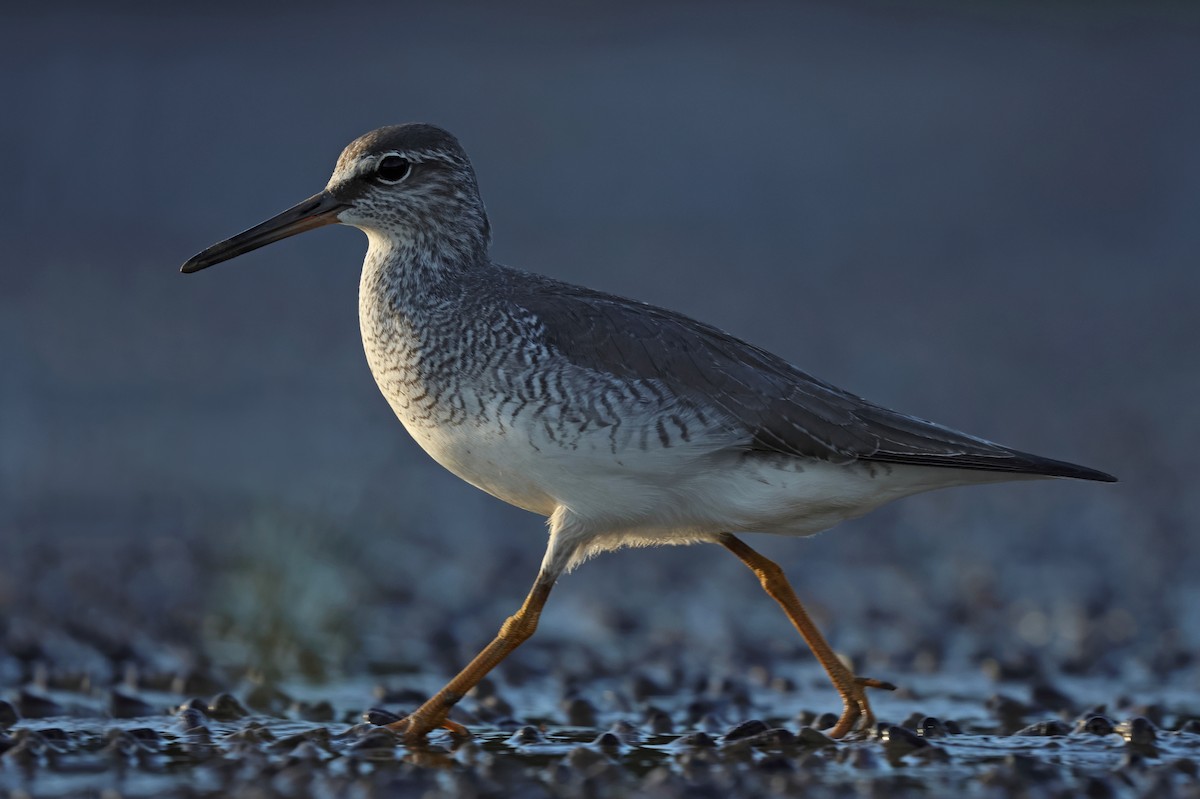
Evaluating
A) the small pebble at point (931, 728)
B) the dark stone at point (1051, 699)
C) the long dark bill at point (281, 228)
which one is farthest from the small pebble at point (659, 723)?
the long dark bill at point (281, 228)

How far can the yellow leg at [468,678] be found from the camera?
6949 mm

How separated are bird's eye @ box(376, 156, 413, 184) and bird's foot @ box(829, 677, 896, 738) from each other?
128 inches

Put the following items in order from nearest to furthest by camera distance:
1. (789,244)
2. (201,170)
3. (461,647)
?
(461,647), (201,170), (789,244)

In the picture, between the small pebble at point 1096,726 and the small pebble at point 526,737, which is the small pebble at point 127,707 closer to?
the small pebble at point 526,737

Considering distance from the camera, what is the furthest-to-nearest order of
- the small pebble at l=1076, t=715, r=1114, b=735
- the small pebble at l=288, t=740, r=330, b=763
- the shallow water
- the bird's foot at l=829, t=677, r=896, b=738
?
the bird's foot at l=829, t=677, r=896, b=738 < the small pebble at l=1076, t=715, r=1114, b=735 < the small pebble at l=288, t=740, r=330, b=763 < the shallow water

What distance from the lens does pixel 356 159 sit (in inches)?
294

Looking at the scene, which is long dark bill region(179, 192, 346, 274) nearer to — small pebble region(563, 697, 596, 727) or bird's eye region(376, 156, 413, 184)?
bird's eye region(376, 156, 413, 184)

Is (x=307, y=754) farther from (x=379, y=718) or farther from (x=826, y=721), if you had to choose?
(x=826, y=721)

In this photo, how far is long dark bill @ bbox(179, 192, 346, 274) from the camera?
7.53 meters

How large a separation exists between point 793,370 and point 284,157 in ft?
51.8

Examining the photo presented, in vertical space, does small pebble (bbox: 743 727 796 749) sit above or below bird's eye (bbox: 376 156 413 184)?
below

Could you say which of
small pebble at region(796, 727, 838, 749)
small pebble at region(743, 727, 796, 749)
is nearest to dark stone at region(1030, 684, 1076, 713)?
small pebble at region(796, 727, 838, 749)

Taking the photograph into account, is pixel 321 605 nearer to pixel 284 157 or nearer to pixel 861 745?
pixel 861 745

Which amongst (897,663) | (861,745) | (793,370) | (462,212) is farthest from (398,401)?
(897,663)
